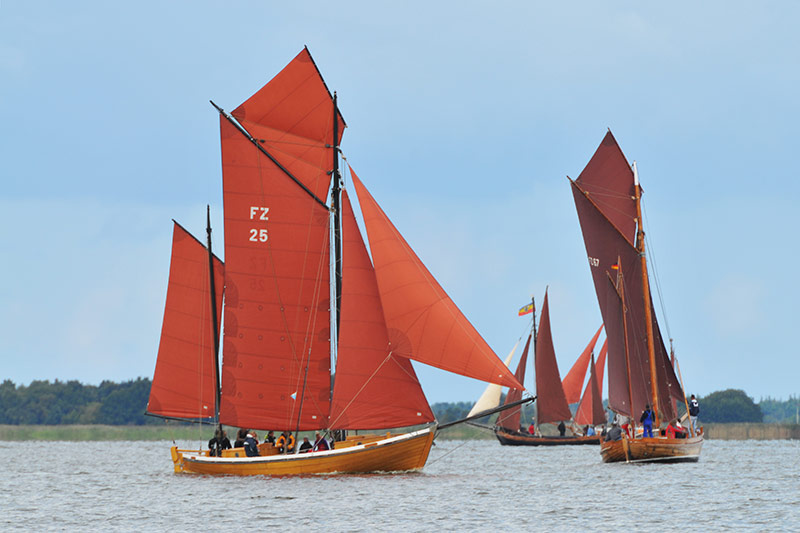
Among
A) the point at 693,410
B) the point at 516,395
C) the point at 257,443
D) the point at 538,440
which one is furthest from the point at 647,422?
the point at 538,440

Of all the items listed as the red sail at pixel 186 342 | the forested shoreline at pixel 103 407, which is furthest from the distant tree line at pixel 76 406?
the red sail at pixel 186 342

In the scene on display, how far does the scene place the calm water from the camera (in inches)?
1325

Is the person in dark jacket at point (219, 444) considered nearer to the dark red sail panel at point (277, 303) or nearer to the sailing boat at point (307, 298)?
the sailing boat at point (307, 298)

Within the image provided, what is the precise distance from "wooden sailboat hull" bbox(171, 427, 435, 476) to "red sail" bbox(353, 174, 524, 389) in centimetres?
367

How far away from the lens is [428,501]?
1531 inches

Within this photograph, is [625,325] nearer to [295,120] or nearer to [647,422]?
[647,422]

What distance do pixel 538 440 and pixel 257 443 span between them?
186 feet

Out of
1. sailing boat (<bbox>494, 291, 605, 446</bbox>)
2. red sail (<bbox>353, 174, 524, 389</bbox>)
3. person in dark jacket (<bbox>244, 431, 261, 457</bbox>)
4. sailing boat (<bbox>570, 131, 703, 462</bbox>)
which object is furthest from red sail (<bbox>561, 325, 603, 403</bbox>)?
red sail (<bbox>353, 174, 524, 389</bbox>)

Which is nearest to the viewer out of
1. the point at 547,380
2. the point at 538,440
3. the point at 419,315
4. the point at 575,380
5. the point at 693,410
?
the point at 419,315

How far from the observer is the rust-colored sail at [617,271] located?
57375 millimetres

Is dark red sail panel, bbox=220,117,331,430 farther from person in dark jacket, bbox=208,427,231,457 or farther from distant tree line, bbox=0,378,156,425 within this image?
distant tree line, bbox=0,378,156,425

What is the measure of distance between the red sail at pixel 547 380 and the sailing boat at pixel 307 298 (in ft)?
160

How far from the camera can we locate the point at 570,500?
40094 mm

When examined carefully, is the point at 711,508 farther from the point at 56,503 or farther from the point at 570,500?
the point at 56,503
